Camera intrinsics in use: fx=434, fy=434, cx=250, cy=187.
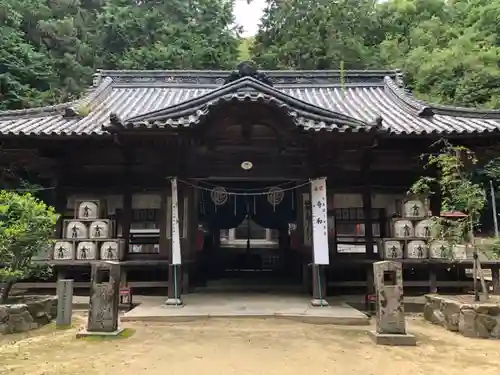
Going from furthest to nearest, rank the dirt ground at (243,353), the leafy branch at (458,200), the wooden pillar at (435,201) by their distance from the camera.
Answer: the wooden pillar at (435,201)
the leafy branch at (458,200)
the dirt ground at (243,353)

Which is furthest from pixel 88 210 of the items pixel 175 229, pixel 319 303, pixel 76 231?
pixel 319 303

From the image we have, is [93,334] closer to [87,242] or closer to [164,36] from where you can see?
[87,242]

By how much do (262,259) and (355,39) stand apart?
1871 cm

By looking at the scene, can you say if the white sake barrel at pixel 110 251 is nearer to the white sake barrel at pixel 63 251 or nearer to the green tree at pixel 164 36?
the white sake barrel at pixel 63 251

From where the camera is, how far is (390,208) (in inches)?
412

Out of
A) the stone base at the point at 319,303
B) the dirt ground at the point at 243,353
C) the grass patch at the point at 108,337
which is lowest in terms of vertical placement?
the dirt ground at the point at 243,353

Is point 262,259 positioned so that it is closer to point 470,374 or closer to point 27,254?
point 27,254

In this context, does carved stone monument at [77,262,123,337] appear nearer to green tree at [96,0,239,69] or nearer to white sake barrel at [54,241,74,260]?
white sake barrel at [54,241,74,260]

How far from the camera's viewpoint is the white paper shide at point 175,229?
9.08m

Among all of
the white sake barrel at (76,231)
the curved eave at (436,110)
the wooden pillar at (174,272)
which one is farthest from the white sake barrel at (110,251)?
the curved eave at (436,110)

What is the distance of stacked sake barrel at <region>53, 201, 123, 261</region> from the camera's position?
31.7 ft

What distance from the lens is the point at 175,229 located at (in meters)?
9.20

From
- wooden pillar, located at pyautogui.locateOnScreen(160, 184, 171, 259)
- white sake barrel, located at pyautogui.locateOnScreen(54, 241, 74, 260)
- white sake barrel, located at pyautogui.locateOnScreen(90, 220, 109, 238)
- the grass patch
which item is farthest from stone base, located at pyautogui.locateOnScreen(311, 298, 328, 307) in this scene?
white sake barrel, located at pyautogui.locateOnScreen(54, 241, 74, 260)

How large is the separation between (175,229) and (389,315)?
15.2 ft
